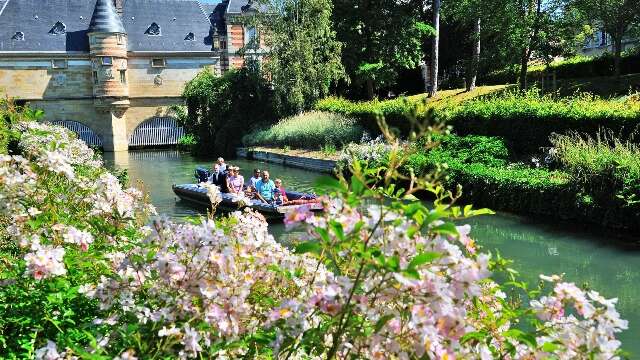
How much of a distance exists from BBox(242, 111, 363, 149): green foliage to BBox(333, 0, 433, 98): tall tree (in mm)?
5038

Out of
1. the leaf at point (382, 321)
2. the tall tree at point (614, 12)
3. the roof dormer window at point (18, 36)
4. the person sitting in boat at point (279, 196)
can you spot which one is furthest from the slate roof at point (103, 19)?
the leaf at point (382, 321)

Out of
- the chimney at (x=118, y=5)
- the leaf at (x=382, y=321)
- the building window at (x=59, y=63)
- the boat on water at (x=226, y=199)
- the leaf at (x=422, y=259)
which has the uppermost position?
the chimney at (x=118, y=5)

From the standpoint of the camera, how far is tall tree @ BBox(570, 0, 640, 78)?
23.4 meters

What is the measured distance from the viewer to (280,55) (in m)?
30.5

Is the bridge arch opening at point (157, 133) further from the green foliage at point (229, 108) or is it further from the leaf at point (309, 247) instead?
the leaf at point (309, 247)

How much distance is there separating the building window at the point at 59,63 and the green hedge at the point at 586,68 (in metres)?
27.0

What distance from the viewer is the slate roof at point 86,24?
39.2 meters

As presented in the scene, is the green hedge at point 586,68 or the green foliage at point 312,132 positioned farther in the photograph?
the green hedge at point 586,68

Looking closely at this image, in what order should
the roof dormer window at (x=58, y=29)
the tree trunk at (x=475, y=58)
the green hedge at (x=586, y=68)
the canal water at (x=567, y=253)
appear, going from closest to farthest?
the canal water at (x=567, y=253) → the tree trunk at (x=475, y=58) → the green hedge at (x=586, y=68) → the roof dormer window at (x=58, y=29)

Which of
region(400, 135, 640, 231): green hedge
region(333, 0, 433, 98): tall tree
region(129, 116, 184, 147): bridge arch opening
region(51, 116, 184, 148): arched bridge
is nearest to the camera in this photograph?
region(400, 135, 640, 231): green hedge

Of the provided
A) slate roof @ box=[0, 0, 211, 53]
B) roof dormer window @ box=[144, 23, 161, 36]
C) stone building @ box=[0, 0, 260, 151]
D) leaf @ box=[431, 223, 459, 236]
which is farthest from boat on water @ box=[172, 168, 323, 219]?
roof dormer window @ box=[144, 23, 161, 36]

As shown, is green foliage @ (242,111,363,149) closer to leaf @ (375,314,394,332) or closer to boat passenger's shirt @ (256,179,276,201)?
boat passenger's shirt @ (256,179,276,201)

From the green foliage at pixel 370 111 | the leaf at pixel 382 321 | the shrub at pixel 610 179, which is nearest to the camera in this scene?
the leaf at pixel 382 321

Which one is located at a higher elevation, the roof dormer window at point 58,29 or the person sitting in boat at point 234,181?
the roof dormer window at point 58,29
